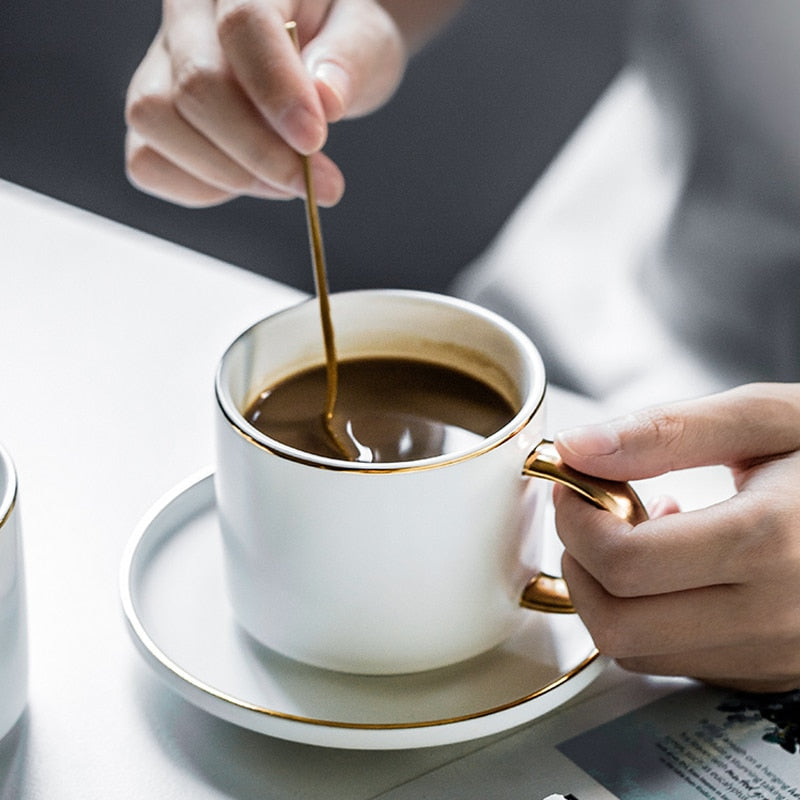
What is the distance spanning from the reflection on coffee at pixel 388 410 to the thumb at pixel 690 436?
69 mm

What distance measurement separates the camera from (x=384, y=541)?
496 millimetres

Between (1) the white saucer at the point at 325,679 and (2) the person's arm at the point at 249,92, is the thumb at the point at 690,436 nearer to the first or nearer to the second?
(1) the white saucer at the point at 325,679

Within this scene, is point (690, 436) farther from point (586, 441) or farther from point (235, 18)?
point (235, 18)

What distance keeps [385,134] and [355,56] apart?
1350 mm

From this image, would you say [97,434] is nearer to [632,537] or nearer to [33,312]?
[33,312]

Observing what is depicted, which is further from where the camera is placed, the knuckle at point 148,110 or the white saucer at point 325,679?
the knuckle at point 148,110

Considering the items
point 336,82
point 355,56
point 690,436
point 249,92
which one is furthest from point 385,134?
point 690,436

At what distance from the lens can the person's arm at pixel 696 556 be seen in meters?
0.51

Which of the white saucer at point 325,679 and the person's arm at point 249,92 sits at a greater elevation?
the person's arm at point 249,92

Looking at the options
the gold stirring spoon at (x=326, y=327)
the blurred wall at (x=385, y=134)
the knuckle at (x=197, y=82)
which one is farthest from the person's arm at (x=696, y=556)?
the blurred wall at (x=385, y=134)

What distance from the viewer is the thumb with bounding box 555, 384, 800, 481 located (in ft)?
1.70

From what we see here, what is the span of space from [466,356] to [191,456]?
0.22 metres

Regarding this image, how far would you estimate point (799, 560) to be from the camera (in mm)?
525

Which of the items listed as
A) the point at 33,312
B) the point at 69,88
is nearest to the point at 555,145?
the point at 69,88
